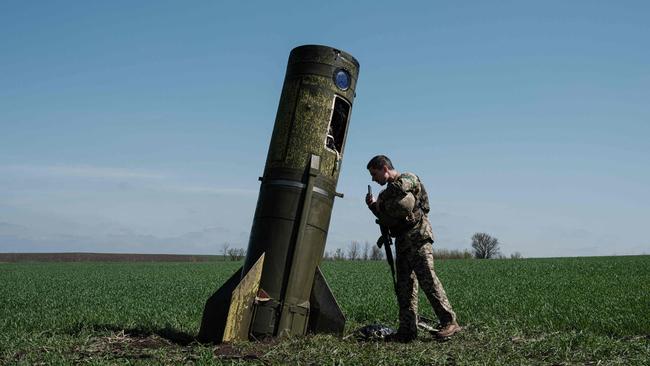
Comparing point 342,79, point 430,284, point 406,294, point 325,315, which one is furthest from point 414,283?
point 342,79

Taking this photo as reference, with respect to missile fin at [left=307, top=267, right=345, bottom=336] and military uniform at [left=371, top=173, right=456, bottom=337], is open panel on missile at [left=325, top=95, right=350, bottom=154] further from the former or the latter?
missile fin at [left=307, top=267, right=345, bottom=336]

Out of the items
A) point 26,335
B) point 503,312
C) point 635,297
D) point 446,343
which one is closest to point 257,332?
point 446,343

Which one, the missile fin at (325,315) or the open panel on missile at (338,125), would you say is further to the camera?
the open panel on missile at (338,125)

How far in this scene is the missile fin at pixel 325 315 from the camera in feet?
27.5

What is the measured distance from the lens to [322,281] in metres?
8.49

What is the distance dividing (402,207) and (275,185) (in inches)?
69.0

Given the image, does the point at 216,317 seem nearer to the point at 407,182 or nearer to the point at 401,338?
the point at 401,338

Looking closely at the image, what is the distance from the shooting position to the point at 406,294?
332 inches

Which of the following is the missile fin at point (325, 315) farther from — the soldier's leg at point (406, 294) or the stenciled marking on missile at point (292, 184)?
the stenciled marking on missile at point (292, 184)

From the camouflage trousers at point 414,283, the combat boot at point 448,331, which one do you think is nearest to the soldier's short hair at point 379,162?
the camouflage trousers at point 414,283

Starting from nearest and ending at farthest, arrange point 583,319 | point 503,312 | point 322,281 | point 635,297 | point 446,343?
point 446,343 → point 322,281 → point 583,319 → point 503,312 → point 635,297

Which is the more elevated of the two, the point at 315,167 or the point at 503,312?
the point at 315,167

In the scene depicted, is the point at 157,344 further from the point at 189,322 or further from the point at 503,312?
the point at 503,312

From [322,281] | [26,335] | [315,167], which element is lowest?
[26,335]
